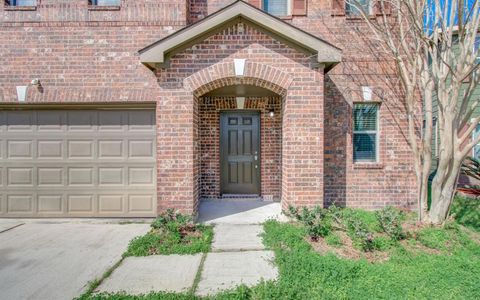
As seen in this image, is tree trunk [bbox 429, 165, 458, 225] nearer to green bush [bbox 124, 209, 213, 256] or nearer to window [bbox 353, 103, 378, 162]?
window [bbox 353, 103, 378, 162]

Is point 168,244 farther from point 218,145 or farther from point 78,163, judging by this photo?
point 218,145

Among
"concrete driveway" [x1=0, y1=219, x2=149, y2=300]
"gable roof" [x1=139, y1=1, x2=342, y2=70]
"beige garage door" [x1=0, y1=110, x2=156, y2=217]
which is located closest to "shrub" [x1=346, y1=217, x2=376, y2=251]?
"gable roof" [x1=139, y1=1, x2=342, y2=70]

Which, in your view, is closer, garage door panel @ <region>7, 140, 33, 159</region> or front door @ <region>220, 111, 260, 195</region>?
garage door panel @ <region>7, 140, 33, 159</region>

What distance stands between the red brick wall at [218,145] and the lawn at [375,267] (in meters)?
2.42

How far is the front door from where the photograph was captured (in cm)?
727

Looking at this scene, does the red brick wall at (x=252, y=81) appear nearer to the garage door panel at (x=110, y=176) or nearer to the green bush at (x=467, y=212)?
the garage door panel at (x=110, y=176)

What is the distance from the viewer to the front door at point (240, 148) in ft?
23.8

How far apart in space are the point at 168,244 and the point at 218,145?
346 cm

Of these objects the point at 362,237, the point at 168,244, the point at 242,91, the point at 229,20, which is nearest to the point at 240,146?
the point at 242,91

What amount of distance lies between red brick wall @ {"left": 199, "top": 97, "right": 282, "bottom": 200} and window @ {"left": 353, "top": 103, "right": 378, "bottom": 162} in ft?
6.28

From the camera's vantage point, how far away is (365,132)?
6258 mm

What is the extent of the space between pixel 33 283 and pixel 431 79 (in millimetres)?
7394

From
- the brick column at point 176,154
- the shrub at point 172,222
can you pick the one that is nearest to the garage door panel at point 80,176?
the brick column at point 176,154

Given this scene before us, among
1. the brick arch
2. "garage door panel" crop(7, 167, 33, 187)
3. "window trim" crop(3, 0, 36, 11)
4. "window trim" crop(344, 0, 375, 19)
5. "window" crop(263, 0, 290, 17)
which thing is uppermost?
"window" crop(263, 0, 290, 17)
